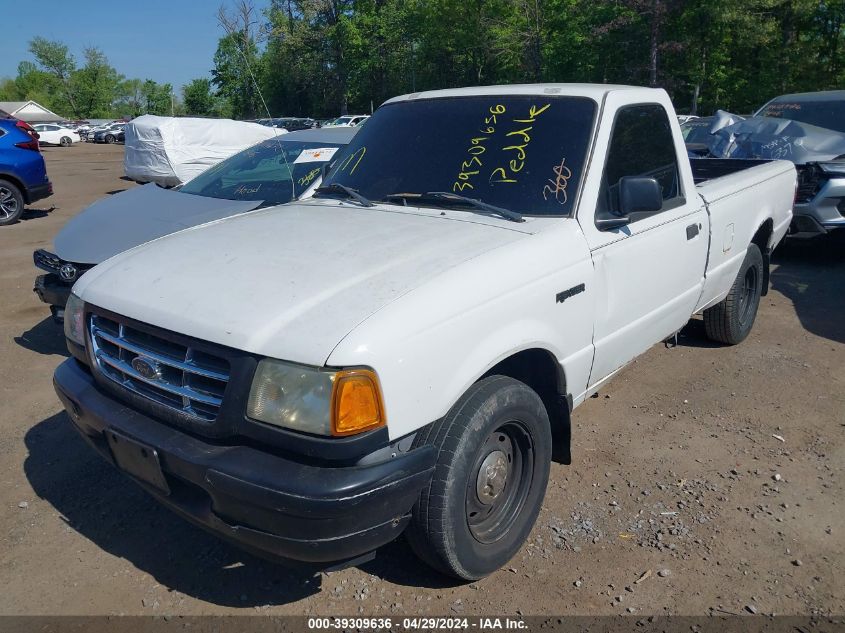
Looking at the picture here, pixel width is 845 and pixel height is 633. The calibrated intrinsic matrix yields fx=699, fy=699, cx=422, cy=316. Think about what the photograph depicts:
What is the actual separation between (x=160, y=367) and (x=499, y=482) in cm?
142

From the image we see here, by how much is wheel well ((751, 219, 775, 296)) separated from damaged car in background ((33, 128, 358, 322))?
3.33 metres

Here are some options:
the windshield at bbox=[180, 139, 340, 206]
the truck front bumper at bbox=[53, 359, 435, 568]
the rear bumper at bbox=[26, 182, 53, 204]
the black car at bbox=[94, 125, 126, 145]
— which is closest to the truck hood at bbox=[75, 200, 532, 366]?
the truck front bumper at bbox=[53, 359, 435, 568]

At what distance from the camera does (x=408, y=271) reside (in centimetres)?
264

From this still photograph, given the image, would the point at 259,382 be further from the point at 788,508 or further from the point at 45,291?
the point at 45,291

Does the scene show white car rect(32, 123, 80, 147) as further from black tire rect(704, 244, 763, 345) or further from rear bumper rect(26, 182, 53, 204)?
black tire rect(704, 244, 763, 345)

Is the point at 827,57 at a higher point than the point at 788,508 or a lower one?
higher

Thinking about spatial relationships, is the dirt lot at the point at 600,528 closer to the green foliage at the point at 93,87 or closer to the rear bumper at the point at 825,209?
the rear bumper at the point at 825,209

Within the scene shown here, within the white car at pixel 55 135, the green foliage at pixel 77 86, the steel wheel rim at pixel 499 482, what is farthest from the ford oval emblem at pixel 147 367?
the green foliage at pixel 77 86

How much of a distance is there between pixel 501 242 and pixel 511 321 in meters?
0.37

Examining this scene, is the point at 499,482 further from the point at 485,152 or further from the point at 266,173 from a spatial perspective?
the point at 266,173

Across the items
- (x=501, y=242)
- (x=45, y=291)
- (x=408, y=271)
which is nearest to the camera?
(x=408, y=271)

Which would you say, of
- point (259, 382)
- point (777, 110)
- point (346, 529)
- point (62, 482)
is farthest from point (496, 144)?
point (777, 110)

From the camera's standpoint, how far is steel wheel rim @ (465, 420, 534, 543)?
2805 mm

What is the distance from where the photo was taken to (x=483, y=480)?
2822 mm
